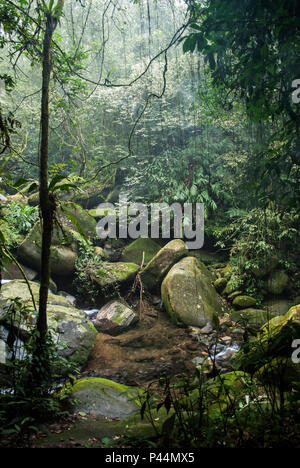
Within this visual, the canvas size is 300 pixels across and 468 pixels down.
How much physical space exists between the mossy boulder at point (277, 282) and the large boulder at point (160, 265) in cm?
225

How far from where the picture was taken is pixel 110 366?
4828 millimetres

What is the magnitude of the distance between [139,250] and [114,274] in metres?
1.56

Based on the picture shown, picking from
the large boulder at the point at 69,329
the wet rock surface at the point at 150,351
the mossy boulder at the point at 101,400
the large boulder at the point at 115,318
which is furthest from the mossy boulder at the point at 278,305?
the mossy boulder at the point at 101,400

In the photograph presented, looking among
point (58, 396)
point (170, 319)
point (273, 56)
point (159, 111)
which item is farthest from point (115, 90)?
point (58, 396)

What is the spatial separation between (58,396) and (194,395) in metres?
1.37

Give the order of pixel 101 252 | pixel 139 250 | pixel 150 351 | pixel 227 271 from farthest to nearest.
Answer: pixel 139 250, pixel 101 252, pixel 227 271, pixel 150 351

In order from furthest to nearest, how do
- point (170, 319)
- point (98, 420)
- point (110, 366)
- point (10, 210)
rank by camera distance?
point (10, 210) → point (170, 319) → point (110, 366) → point (98, 420)

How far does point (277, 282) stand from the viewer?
7.07m

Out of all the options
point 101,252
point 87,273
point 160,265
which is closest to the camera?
point 87,273

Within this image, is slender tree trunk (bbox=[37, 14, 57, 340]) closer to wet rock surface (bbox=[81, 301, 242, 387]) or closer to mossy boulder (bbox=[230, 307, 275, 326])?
wet rock surface (bbox=[81, 301, 242, 387])

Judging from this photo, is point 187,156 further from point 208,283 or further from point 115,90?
point 208,283

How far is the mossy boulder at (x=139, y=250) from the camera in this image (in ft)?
28.6

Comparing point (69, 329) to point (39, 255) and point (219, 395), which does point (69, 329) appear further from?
point (219, 395)

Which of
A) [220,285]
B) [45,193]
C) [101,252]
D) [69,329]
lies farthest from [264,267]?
[45,193]
